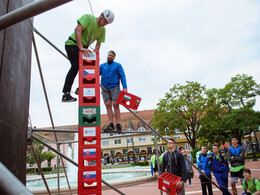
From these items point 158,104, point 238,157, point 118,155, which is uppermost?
point 158,104

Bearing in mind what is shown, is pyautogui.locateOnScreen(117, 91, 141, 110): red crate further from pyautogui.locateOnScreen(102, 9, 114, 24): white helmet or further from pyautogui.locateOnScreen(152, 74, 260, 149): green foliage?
pyautogui.locateOnScreen(152, 74, 260, 149): green foliage

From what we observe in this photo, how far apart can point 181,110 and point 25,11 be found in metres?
34.6

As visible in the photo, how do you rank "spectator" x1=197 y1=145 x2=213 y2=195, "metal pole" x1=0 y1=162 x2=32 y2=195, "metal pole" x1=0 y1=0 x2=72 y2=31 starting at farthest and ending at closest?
1. "spectator" x1=197 y1=145 x2=213 y2=195
2. "metal pole" x1=0 y1=0 x2=72 y2=31
3. "metal pole" x1=0 y1=162 x2=32 y2=195

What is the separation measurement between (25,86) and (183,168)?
142 inches

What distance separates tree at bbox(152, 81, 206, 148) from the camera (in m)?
33.1

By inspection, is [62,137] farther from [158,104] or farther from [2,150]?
[2,150]

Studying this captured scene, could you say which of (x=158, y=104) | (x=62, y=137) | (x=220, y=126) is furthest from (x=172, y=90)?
(x=62, y=137)

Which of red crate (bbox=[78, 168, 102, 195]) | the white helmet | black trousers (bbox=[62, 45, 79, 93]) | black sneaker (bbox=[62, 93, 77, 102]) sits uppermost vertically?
the white helmet

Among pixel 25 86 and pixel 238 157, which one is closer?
pixel 25 86

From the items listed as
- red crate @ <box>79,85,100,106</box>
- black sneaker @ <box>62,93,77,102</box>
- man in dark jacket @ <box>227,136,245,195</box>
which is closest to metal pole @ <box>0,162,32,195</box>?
red crate @ <box>79,85,100,106</box>

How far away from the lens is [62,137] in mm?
64375

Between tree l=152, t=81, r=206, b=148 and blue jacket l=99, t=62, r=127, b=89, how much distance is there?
28951 mm

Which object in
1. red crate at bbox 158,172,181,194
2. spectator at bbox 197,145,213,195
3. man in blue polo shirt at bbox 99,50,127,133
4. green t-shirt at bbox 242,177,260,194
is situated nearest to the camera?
red crate at bbox 158,172,181,194

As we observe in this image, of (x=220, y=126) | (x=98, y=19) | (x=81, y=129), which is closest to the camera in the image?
(x=81, y=129)
